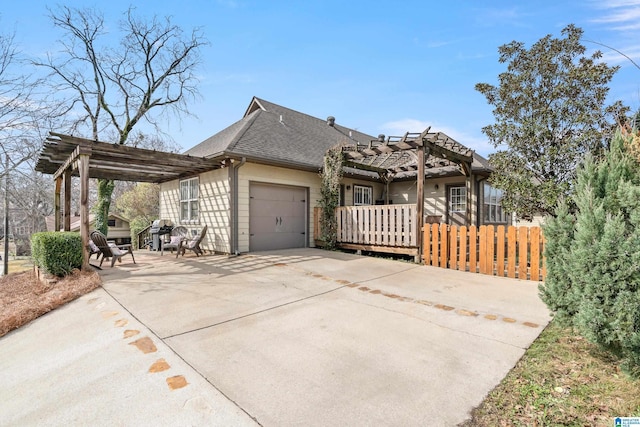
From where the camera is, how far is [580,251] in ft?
7.60

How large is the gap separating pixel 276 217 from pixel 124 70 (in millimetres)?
13566

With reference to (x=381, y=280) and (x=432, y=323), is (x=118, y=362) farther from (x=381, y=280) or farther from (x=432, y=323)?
(x=381, y=280)

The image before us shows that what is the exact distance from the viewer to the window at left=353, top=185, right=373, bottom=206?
485 inches

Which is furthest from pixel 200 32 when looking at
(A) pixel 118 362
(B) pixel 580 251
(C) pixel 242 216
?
(B) pixel 580 251

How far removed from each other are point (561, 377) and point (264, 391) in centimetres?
239

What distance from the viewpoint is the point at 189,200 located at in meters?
10.6

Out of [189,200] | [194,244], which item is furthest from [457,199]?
[189,200]

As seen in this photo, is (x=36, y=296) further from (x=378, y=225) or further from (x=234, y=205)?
(x=378, y=225)

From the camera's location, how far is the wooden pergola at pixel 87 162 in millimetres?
6184

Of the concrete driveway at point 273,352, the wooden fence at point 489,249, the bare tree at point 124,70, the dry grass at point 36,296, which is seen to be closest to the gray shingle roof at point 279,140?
the dry grass at point 36,296

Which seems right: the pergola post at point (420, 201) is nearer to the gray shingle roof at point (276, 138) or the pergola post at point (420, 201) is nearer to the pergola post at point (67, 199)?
the gray shingle roof at point (276, 138)

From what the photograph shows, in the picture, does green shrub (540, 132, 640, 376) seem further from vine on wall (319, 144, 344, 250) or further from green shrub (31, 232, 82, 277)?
green shrub (31, 232, 82, 277)

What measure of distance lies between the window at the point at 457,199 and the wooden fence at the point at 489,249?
4841mm

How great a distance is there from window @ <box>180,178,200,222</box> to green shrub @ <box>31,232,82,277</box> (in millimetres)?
4267
